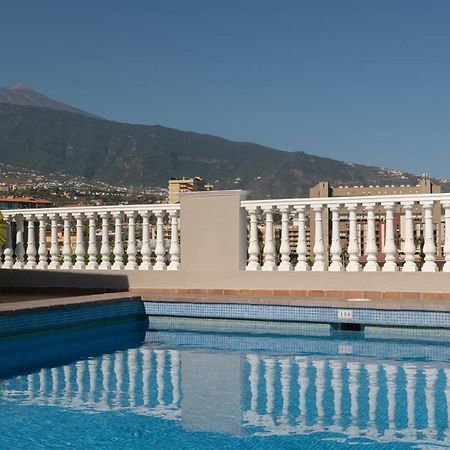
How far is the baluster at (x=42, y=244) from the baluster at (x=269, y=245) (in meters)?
3.52

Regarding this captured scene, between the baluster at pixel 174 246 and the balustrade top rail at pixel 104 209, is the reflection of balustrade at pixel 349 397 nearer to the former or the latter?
the baluster at pixel 174 246

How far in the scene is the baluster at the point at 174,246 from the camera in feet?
32.5

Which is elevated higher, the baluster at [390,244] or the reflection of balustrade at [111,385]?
the baluster at [390,244]

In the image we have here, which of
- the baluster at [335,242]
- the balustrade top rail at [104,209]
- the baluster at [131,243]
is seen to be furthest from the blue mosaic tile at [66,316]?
the baluster at [335,242]

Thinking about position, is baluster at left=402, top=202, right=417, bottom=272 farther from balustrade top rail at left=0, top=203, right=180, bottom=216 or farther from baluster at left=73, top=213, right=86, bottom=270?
baluster at left=73, top=213, right=86, bottom=270

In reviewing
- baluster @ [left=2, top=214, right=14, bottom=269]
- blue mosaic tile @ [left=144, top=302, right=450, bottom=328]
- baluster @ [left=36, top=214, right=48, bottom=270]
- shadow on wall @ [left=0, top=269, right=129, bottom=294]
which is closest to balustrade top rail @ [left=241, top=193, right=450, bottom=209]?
blue mosaic tile @ [left=144, top=302, right=450, bottom=328]

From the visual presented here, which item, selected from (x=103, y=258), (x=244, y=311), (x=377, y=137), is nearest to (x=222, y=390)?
(x=244, y=311)

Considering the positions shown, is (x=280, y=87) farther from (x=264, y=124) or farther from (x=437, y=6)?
(x=437, y=6)

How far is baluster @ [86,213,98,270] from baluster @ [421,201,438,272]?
4.62m

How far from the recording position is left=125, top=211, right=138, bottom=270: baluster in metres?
10.0

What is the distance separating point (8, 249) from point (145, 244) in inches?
100

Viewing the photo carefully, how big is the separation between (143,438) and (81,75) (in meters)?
200

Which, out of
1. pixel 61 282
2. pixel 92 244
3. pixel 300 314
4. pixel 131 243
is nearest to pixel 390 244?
pixel 300 314

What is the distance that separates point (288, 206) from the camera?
905 cm
